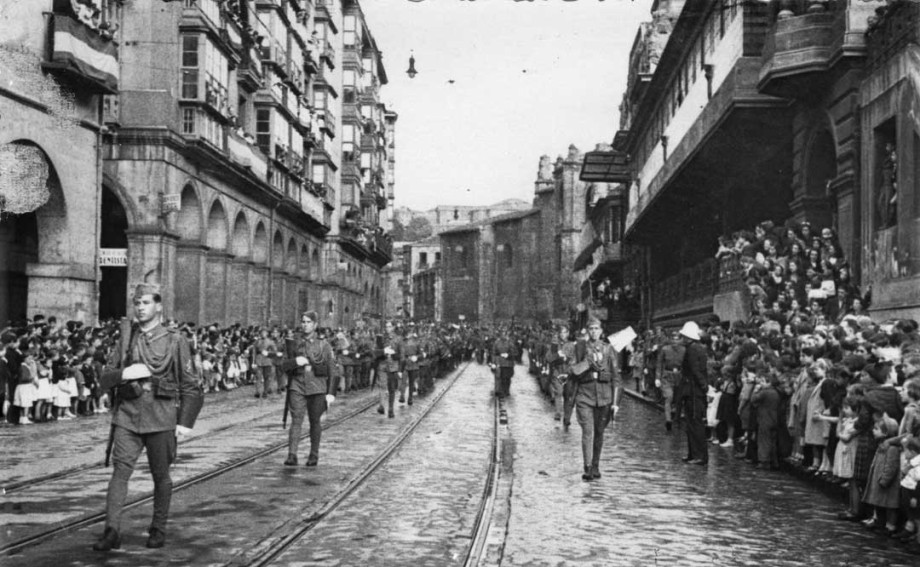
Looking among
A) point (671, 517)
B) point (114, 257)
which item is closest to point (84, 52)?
point (114, 257)

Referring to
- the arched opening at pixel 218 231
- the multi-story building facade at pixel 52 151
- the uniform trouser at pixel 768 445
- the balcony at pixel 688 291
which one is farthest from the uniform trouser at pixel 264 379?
the uniform trouser at pixel 768 445

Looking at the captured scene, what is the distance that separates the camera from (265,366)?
29672 millimetres

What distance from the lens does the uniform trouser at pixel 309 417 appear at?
13.2 meters

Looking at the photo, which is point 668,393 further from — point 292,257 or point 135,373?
point 292,257

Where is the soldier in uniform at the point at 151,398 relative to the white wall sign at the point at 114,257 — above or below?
below

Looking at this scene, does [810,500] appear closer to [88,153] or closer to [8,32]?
[8,32]

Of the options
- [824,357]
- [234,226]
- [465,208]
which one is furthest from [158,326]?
[465,208]

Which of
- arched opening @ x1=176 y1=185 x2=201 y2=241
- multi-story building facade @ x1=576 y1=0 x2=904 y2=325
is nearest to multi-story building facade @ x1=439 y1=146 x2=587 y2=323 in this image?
multi-story building facade @ x1=576 y1=0 x2=904 y2=325

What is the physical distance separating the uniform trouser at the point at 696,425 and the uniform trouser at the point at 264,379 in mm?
16468

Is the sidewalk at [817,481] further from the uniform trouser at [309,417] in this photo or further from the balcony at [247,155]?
the balcony at [247,155]

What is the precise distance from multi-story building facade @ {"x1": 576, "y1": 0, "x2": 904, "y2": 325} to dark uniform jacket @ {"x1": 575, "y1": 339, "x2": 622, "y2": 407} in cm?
472

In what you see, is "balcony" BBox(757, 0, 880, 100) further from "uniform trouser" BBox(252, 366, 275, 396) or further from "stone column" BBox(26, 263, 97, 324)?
"stone column" BBox(26, 263, 97, 324)

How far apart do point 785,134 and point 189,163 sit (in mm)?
18050

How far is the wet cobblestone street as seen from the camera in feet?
27.4
